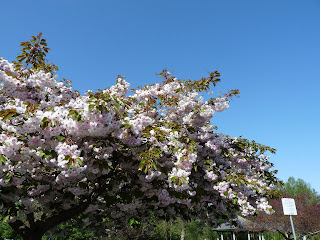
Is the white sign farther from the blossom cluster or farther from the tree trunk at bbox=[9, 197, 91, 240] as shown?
the tree trunk at bbox=[9, 197, 91, 240]

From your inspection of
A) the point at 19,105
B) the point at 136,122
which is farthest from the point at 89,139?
the point at 19,105

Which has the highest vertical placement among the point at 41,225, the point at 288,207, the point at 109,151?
the point at 109,151

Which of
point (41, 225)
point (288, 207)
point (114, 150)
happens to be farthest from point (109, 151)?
point (288, 207)

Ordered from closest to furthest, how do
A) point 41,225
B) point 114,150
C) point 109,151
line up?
1. point 109,151
2. point 114,150
3. point 41,225

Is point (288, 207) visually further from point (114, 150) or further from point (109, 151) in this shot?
point (109, 151)

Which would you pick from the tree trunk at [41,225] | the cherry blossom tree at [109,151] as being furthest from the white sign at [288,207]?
the tree trunk at [41,225]

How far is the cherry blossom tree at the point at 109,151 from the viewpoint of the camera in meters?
4.68

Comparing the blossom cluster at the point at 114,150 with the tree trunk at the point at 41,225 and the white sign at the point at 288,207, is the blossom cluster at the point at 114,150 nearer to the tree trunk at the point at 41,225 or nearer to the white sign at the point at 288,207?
the tree trunk at the point at 41,225

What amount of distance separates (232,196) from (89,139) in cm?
392

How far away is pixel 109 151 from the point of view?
528 centimetres

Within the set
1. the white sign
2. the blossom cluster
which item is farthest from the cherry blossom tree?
the white sign

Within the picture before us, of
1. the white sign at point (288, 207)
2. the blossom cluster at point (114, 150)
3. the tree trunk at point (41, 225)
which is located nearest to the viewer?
the blossom cluster at point (114, 150)

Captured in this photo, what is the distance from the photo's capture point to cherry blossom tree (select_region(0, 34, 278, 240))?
468 cm

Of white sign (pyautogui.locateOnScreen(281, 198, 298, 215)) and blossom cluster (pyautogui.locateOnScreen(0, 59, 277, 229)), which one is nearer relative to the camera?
blossom cluster (pyautogui.locateOnScreen(0, 59, 277, 229))
